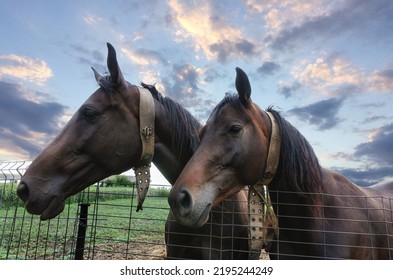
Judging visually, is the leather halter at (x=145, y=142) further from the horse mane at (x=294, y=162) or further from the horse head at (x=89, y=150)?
the horse mane at (x=294, y=162)

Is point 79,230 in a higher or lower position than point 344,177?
lower

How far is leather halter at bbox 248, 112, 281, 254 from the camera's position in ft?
8.49

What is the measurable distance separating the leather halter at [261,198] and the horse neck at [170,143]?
0.79m

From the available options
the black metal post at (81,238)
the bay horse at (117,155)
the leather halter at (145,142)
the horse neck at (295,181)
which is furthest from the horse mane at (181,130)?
the black metal post at (81,238)

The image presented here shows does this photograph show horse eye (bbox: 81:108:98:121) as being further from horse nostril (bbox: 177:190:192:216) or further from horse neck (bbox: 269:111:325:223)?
horse neck (bbox: 269:111:325:223)

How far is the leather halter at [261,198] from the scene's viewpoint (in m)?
2.59

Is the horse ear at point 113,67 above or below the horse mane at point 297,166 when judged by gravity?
above

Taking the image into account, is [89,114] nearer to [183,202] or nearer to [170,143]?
[170,143]

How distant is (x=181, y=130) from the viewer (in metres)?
3.13

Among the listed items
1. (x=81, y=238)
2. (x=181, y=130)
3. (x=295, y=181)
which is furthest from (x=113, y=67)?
(x=81, y=238)
